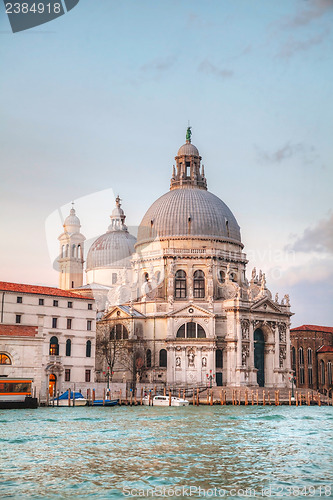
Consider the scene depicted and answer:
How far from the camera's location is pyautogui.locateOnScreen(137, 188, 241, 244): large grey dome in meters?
72.3

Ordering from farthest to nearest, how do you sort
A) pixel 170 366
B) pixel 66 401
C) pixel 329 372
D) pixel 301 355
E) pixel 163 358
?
pixel 301 355 < pixel 329 372 < pixel 163 358 < pixel 170 366 < pixel 66 401

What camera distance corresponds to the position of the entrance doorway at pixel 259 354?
68250mm

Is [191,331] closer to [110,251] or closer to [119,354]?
[119,354]

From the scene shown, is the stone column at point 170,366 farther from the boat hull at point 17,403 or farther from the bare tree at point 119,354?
the boat hull at point 17,403

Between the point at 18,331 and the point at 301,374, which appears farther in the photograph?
the point at 301,374

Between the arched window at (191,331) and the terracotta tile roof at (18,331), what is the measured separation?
A: 73.0ft

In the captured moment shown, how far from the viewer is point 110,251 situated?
85250 millimetres

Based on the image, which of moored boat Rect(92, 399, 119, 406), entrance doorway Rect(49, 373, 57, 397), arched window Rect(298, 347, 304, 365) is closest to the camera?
moored boat Rect(92, 399, 119, 406)

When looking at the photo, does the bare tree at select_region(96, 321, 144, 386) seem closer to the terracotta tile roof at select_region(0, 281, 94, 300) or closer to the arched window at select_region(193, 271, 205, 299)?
the arched window at select_region(193, 271, 205, 299)

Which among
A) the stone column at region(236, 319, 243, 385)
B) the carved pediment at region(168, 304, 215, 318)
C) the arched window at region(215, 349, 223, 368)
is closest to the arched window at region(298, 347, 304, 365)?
the arched window at region(215, 349, 223, 368)

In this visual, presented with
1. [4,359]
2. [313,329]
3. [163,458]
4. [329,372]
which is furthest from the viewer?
[313,329]

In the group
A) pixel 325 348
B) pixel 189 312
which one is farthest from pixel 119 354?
pixel 325 348

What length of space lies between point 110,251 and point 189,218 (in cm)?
1626

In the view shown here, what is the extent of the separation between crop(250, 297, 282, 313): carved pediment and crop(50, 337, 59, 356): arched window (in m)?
20.5
